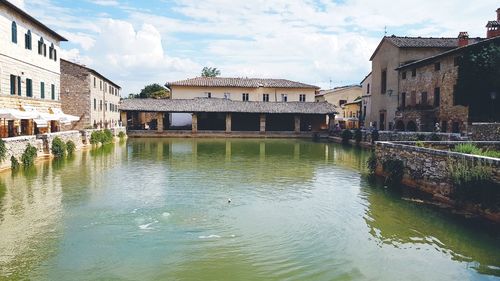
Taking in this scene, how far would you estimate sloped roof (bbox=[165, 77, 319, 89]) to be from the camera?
183ft

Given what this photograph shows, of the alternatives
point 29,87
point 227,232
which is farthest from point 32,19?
point 227,232

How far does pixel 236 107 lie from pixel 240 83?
318 inches

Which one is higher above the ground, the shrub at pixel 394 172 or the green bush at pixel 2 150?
the green bush at pixel 2 150

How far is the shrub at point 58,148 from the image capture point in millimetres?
23609

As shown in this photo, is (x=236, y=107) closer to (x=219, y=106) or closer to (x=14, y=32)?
(x=219, y=106)

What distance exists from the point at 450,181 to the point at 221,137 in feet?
114

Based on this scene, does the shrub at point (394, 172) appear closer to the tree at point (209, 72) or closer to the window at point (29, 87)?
the window at point (29, 87)

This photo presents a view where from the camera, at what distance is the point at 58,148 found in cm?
2377

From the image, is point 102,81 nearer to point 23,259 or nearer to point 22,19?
point 22,19

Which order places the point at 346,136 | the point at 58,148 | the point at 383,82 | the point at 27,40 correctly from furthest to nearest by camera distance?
the point at 383,82
the point at 346,136
the point at 27,40
the point at 58,148

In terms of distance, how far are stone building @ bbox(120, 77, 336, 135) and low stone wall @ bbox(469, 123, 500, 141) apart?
26523 millimetres

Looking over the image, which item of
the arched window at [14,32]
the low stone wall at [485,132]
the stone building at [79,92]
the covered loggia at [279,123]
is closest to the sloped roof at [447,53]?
the low stone wall at [485,132]

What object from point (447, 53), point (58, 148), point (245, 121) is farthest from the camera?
point (245, 121)

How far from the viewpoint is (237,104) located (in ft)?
167
